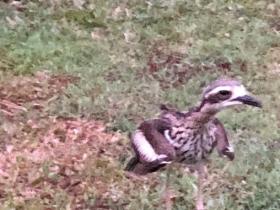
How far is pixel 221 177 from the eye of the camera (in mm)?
6199

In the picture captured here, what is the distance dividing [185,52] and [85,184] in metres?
2.12

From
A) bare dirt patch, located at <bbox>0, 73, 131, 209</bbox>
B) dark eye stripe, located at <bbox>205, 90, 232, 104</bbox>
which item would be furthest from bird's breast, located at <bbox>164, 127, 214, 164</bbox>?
bare dirt patch, located at <bbox>0, 73, 131, 209</bbox>

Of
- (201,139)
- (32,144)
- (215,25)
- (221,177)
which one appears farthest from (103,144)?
(215,25)

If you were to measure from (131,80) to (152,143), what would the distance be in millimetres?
2181

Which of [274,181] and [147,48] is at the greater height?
[274,181]

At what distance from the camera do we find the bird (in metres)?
Result: 5.03

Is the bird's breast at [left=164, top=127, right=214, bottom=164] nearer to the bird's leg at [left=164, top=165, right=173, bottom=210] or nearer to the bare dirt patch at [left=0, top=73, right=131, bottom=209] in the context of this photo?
the bird's leg at [left=164, top=165, right=173, bottom=210]

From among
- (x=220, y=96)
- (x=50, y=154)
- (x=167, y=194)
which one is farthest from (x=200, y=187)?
(x=50, y=154)

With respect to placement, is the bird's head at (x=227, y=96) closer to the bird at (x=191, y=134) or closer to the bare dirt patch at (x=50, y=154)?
the bird at (x=191, y=134)

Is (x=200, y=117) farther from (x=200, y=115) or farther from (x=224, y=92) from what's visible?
(x=224, y=92)

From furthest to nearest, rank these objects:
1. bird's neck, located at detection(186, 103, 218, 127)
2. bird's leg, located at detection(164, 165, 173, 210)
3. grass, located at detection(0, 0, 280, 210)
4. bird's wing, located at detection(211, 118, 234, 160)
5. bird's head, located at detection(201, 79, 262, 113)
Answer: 1. grass, located at detection(0, 0, 280, 210)
2. bird's leg, located at detection(164, 165, 173, 210)
3. bird's wing, located at detection(211, 118, 234, 160)
4. bird's neck, located at detection(186, 103, 218, 127)
5. bird's head, located at detection(201, 79, 262, 113)

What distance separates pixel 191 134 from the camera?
5.26m

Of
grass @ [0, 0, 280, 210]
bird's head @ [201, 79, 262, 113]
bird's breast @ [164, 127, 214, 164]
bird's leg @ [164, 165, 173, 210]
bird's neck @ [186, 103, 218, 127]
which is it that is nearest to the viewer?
bird's head @ [201, 79, 262, 113]

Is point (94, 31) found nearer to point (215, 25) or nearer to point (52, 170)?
point (215, 25)
